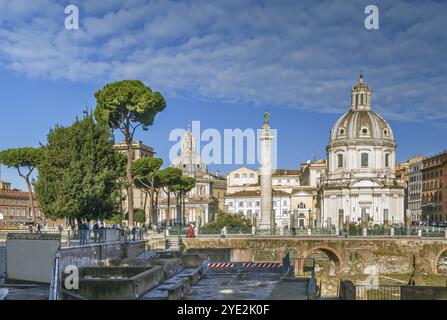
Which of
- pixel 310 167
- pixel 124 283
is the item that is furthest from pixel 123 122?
pixel 310 167

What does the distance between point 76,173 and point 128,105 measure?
15.6m

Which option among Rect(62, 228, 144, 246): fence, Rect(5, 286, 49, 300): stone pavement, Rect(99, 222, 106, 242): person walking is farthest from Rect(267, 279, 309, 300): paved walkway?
Rect(99, 222, 106, 242): person walking

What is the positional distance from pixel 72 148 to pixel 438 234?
129 feet

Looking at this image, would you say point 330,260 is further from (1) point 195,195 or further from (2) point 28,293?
(1) point 195,195

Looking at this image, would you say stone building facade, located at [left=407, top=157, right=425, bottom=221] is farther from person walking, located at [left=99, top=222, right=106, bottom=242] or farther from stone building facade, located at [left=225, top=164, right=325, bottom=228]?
person walking, located at [left=99, top=222, right=106, bottom=242]

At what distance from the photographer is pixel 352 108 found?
102m

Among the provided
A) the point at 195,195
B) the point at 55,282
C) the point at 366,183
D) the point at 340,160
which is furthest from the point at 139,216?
the point at 55,282

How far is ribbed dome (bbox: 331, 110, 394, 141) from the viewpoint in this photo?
316ft

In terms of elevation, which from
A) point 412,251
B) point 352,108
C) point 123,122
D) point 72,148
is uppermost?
point 352,108

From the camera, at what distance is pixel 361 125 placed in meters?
96.9

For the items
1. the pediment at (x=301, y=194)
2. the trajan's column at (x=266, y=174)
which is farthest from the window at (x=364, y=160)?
the trajan's column at (x=266, y=174)

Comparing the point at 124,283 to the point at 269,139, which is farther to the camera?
the point at 269,139
